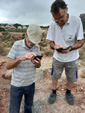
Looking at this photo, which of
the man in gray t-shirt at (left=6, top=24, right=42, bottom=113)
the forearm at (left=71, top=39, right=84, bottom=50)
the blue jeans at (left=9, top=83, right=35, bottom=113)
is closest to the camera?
the man in gray t-shirt at (left=6, top=24, right=42, bottom=113)

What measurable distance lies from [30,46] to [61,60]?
786 millimetres

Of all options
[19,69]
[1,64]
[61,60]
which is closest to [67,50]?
[61,60]

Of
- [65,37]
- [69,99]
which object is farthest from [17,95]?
[69,99]

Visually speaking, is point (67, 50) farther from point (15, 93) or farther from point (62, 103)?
point (62, 103)

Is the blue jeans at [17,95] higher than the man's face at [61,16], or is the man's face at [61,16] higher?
the man's face at [61,16]

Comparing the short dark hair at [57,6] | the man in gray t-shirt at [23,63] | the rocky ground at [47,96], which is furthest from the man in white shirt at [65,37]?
the rocky ground at [47,96]

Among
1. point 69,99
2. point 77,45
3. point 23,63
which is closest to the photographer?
point 23,63

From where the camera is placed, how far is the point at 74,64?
2.14 meters

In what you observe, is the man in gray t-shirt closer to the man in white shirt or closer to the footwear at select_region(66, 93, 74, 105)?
the man in white shirt

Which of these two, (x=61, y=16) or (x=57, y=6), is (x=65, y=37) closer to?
(x=61, y=16)

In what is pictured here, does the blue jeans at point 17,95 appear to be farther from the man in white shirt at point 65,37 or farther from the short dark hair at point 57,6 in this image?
the short dark hair at point 57,6

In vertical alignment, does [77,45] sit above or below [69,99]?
above

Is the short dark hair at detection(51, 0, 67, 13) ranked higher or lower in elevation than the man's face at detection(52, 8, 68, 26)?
higher

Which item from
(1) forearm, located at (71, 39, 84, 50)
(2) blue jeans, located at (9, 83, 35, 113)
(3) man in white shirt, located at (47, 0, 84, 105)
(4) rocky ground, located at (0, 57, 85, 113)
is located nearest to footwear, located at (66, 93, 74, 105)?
(4) rocky ground, located at (0, 57, 85, 113)
